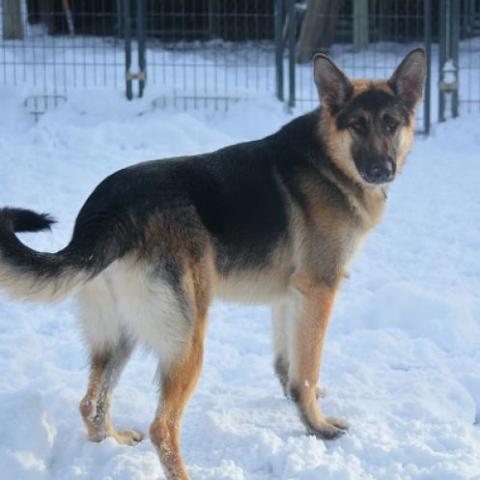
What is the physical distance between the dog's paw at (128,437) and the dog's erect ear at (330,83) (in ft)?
5.92

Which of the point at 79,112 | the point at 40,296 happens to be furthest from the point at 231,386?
the point at 79,112

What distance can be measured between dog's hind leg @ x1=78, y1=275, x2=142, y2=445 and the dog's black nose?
4.43ft

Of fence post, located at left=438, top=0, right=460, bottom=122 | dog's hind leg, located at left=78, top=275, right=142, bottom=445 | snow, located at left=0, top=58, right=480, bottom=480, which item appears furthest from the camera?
fence post, located at left=438, top=0, right=460, bottom=122

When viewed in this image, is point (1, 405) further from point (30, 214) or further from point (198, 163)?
point (198, 163)

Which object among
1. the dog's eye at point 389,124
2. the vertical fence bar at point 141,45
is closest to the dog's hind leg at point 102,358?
the dog's eye at point 389,124

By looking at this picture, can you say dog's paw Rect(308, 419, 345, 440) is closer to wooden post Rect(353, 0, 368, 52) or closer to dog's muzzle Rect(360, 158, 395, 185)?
dog's muzzle Rect(360, 158, 395, 185)

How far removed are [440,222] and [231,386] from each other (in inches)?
142

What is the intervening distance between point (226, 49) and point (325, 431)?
469 inches

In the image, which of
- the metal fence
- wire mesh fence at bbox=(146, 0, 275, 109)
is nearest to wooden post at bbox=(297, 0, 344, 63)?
the metal fence

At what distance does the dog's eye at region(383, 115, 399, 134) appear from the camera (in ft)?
15.0

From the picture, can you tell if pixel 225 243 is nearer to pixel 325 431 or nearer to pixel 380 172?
pixel 380 172

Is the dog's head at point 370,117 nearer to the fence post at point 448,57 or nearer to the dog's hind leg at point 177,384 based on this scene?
the dog's hind leg at point 177,384

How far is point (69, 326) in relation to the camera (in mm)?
5805

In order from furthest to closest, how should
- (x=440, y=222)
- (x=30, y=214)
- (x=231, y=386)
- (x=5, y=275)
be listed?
(x=440, y=222), (x=231, y=386), (x=30, y=214), (x=5, y=275)
